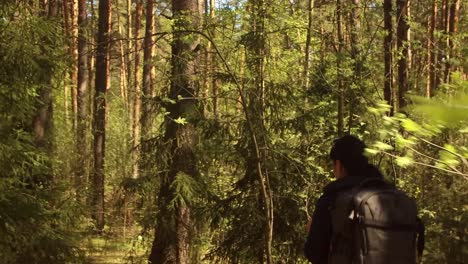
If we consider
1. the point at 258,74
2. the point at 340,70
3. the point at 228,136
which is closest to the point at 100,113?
the point at 228,136

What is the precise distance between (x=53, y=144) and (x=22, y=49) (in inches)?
151

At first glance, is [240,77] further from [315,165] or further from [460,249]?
[460,249]

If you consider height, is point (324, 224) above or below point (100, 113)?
below

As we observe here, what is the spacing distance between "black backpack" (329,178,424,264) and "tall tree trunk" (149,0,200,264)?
15.6 ft

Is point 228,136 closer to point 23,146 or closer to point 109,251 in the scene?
point 23,146

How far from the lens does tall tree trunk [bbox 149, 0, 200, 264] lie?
7.41m

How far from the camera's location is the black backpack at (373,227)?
251 cm

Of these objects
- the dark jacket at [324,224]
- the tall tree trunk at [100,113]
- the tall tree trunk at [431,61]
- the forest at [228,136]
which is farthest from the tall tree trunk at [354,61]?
the tall tree trunk at [100,113]

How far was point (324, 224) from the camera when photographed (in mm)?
2725

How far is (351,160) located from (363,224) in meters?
0.48

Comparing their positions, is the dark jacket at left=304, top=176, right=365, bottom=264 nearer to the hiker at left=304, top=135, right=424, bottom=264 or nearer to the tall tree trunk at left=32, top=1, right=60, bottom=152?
the hiker at left=304, top=135, right=424, bottom=264

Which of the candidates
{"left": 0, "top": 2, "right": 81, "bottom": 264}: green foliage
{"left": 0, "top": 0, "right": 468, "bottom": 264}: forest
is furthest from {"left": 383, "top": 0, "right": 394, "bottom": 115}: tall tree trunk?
{"left": 0, "top": 2, "right": 81, "bottom": 264}: green foliage

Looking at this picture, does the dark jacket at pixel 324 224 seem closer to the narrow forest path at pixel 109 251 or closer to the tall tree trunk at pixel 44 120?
the tall tree trunk at pixel 44 120

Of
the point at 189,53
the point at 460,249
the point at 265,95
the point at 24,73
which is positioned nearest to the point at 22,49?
the point at 24,73
